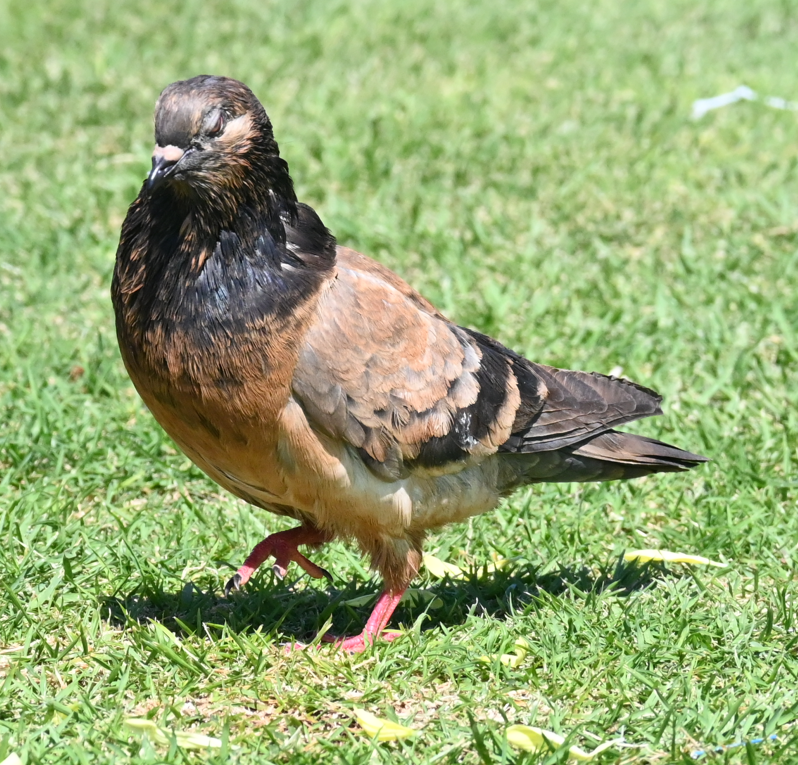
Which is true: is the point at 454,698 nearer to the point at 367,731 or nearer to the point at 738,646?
the point at 367,731

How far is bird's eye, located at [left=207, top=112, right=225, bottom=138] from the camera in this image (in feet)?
11.5

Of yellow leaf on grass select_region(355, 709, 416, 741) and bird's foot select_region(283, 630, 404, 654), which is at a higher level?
yellow leaf on grass select_region(355, 709, 416, 741)

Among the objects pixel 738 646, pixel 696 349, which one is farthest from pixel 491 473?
pixel 696 349

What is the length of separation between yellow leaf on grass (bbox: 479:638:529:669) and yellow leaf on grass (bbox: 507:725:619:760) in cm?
44

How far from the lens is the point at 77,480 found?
200 inches

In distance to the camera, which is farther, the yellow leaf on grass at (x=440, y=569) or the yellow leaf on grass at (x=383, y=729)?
the yellow leaf on grass at (x=440, y=569)

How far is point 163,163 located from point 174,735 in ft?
5.59

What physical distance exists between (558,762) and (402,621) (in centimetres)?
111

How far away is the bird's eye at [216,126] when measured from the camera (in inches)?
137

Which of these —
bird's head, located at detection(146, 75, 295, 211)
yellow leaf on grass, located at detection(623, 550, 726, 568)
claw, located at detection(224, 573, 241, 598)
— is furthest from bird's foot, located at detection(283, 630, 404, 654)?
bird's head, located at detection(146, 75, 295, 211)

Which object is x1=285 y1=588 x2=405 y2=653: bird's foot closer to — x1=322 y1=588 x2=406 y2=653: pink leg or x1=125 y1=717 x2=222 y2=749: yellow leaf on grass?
x1=322 y1=588 x2=406 y2=653: pink leg

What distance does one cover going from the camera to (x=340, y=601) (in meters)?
4.30

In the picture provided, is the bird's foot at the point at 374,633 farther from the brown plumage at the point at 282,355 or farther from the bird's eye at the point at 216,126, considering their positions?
the bird's eye at the point at 216,126

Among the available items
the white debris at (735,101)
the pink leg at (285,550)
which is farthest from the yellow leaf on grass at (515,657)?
the white debris at (735,101)
